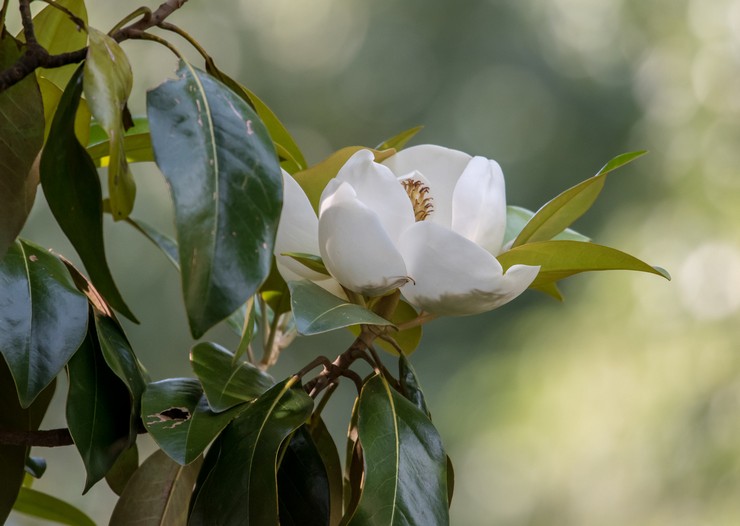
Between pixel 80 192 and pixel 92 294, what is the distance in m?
→ 0.11

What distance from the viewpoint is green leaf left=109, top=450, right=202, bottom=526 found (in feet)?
1.63

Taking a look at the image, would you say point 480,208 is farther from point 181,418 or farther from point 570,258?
point 181,418

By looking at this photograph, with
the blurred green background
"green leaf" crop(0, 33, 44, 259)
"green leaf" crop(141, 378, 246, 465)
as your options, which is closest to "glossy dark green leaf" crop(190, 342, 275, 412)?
"green leaf" crop(141, 378, 246, 465)

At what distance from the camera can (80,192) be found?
1.36 ft

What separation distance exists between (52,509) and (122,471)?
0.13 metres

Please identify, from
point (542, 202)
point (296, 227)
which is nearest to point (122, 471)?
point (296, 227)

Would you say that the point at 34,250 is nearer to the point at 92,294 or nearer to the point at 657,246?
the point at 92,294

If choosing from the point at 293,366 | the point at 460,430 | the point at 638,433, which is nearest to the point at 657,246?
the point at 638,433

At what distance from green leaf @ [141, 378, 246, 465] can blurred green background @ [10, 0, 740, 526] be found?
223 centimetres

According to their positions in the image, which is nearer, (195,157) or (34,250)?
(195,157)

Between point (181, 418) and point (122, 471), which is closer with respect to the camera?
point (181, 418)

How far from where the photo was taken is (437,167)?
561 mm

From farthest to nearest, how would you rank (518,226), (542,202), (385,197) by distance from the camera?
(542,202), (518,226), (385,197)

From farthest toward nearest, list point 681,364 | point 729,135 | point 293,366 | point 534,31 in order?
point 293,366
point 534,31
point 729,135
point 681,364
